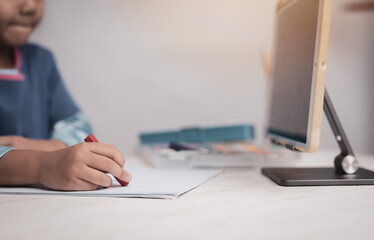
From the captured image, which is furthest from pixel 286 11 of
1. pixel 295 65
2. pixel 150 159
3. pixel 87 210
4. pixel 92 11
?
pixel 92 11

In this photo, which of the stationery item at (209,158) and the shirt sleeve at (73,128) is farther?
the shirt sleeve at (73,128)

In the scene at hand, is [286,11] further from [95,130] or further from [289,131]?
[95,130]

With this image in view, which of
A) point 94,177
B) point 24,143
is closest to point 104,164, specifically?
point 94,177

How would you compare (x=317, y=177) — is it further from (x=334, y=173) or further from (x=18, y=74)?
(x=18, y=74)

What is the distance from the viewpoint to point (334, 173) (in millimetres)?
593

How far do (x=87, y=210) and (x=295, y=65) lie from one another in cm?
40

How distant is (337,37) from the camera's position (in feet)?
3.91

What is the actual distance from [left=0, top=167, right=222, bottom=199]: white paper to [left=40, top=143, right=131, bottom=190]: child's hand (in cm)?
1

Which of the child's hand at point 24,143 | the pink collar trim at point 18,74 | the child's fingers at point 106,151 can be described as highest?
the pink collar trim at point 18,74

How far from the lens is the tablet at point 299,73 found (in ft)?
1.67

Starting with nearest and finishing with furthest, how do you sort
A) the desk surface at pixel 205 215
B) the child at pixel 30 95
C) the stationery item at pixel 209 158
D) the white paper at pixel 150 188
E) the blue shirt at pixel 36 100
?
the desk surface at pixel 205 215, the white paper at pixel 150 188, the stationery item at pixel 209 158, the child at pixel 30 95, the blue shirt at pixel 36 100

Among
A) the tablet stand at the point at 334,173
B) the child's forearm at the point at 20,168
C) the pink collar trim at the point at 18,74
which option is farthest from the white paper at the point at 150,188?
the pink collar trim at the point at 18,74

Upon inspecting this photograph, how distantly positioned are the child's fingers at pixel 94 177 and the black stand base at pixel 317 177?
0.24m

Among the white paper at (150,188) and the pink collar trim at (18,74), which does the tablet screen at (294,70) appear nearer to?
the white paper at (150,188)
